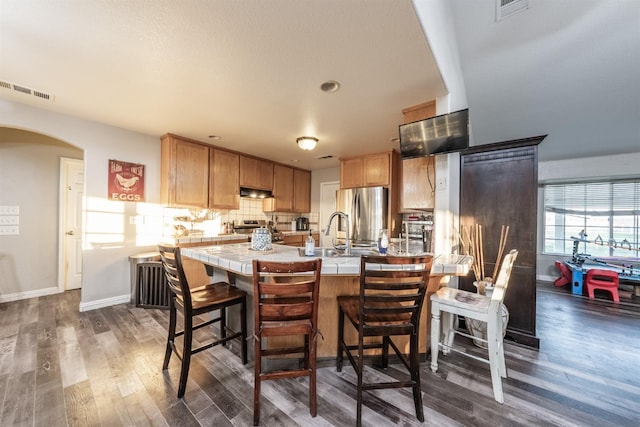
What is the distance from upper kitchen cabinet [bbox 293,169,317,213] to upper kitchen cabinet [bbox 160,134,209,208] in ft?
6.82

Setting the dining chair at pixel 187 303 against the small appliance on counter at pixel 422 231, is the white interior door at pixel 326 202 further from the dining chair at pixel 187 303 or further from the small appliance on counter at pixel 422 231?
the dining chair at pixel 187 303

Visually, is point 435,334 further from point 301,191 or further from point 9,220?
point 9,220

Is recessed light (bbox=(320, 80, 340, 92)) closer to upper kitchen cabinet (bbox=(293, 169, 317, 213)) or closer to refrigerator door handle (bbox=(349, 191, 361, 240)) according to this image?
refrigerator door handle (bbox=(349, 191, 361, 240))

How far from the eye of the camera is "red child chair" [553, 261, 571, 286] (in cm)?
430

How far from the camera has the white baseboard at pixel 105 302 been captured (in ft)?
9.37

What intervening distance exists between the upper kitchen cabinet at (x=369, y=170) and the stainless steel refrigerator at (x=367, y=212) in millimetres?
158

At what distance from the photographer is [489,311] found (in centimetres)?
158

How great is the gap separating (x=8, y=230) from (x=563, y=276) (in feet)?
29.9

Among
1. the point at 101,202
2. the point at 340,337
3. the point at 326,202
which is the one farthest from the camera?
the point at 326,202

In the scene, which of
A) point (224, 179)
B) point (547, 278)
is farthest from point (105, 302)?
point (547, 278)

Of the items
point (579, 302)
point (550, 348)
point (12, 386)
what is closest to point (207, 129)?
point (12, 386)

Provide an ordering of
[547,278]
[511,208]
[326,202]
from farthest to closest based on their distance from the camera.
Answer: [326,202]
[547,278]
[511,208]

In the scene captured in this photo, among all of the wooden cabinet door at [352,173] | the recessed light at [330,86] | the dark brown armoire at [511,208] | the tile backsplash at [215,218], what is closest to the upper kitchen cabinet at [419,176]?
the dark brown armoire at [511,208]

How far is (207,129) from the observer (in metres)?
3.19
